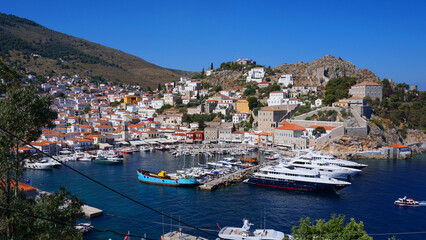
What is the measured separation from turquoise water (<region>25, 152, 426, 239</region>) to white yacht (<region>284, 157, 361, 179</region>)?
0.64 metres

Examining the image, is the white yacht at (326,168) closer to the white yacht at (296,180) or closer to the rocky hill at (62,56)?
the white yacht at (296,180)

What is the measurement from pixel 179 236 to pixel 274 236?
3.48 metres

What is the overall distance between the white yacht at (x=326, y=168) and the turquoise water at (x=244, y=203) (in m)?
0.64

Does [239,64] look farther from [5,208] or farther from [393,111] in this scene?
[5,208]

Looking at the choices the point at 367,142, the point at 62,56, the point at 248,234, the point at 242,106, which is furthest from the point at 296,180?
the point at 62,56

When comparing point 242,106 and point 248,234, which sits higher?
point 242,106

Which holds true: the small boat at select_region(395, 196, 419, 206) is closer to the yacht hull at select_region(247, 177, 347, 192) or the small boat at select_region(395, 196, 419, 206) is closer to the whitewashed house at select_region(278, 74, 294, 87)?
the yacht hull at select_region(247, 177, 347, 192)

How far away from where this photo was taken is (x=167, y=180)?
20.5 m

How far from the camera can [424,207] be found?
1598cm

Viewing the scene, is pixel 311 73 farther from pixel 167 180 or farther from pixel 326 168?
pixel 167 180

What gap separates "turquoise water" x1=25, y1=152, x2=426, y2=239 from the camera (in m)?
13.7

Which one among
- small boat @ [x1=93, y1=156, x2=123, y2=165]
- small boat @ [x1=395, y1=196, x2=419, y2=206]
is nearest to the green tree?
small boat @ [x1=395, y1=196, x2=419, y2=206]

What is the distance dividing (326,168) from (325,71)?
35.8m

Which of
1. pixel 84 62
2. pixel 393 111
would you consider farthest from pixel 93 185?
pixel 84 62
